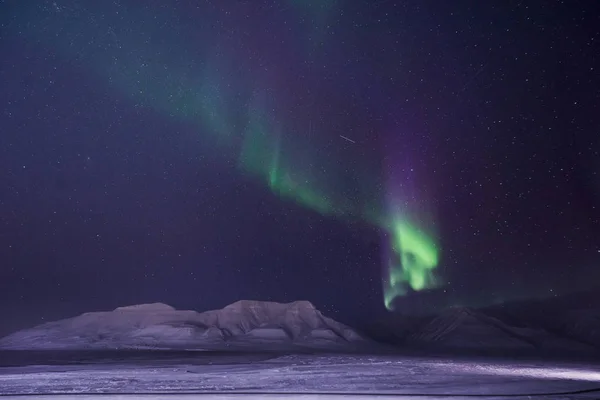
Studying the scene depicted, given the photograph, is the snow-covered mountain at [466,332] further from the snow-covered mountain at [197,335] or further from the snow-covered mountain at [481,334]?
the snow-covered mountain at [197,335]

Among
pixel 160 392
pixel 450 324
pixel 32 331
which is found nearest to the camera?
pixel 160 392

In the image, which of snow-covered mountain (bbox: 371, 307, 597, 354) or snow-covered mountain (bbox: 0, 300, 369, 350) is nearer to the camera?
snow-covered mountain (bbox: 371, 307, 597, 354)

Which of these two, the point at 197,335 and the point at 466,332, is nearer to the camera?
the point at 466,332

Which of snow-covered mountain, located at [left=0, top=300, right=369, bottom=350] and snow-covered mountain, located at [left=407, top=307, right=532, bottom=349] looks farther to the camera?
snow-covered mountain, located at [left=0, top=300, right=369, bottom=350]

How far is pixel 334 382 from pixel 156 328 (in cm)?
17222

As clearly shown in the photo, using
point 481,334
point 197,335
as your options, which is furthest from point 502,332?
point 197,335

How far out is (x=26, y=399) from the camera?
23.8 metres

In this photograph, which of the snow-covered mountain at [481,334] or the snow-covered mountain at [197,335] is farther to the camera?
the snow-covered mountain at [197,335]

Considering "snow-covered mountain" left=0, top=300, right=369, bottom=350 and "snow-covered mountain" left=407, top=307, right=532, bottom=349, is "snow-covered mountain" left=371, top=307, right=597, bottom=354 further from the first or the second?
"snow-covered mountain" left=0, top=300, right=369, bottom=350

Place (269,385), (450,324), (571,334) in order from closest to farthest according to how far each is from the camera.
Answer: (269,385) → (571,334) → (450,324)

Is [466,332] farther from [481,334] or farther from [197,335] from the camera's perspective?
[197,335]

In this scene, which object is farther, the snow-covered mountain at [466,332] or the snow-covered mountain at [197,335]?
the snow-covered mountain at [197,335]

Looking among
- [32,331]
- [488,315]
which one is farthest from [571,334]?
[32,331]

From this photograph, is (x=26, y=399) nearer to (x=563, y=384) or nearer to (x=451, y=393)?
(x=451, y=393)
